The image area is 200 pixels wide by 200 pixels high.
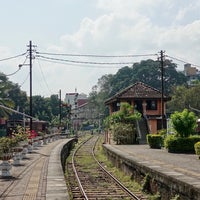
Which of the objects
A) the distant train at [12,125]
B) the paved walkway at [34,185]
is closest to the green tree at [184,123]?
the paved walkway at [34,185]

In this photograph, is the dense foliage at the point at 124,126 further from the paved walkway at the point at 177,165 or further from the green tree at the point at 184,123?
the paved walkway at the point at 177,165

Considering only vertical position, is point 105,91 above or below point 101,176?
above

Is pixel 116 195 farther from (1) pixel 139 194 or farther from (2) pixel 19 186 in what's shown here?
(2) pixel 19 186

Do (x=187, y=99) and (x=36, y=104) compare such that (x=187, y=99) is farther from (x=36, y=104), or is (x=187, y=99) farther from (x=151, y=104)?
(x=36, y=104)

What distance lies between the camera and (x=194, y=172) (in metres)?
17.5

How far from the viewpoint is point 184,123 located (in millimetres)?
30281

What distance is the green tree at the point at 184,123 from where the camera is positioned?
3031 cm

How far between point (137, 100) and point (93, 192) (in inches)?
1565

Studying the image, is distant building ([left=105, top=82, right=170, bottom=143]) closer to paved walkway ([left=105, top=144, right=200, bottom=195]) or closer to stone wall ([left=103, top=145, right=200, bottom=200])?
paved walkway ([left=105, top=144, right=200, bottom=195])

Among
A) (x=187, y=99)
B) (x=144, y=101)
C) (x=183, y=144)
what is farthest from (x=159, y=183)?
(x=187, y=99)

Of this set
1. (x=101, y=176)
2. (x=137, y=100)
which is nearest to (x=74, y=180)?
(x=101, y=176)

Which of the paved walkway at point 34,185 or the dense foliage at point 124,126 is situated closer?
the paved walkway at point 34,185

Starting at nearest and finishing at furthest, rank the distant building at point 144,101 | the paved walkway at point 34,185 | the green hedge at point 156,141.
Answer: the paved walkway at point 34,185
the green hedge at point 156,141
the distant building at point 144,101

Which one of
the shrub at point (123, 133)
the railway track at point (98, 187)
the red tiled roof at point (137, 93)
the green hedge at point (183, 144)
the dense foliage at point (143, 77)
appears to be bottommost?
the railway track at point (98, 187)
